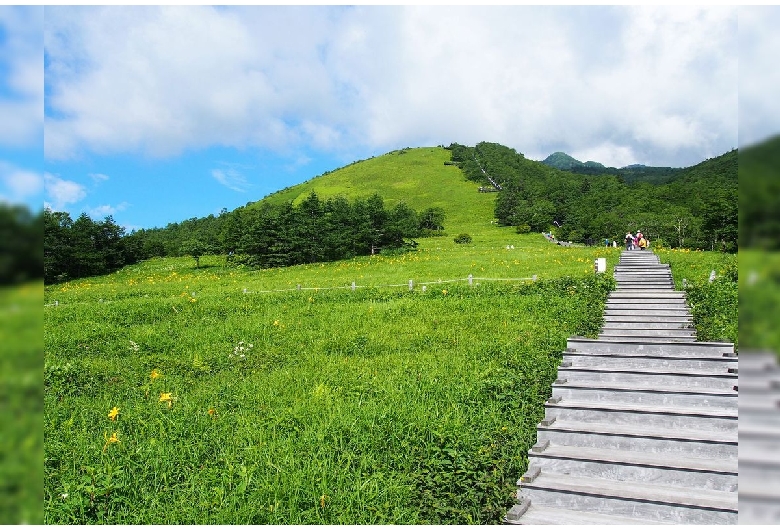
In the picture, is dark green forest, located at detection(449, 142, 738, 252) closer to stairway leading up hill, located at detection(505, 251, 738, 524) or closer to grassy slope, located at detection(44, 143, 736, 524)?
grassy slope, located at detection(44, 143, 736, 524)

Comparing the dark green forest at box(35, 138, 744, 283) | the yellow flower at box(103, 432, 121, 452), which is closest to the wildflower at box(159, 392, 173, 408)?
the yellow flower at box(103, 432, 121, 452)

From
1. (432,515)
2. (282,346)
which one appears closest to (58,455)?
(432,515)

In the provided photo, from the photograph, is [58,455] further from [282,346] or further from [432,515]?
[282,346]

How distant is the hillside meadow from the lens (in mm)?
5418

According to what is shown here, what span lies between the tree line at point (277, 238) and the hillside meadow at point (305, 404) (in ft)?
65.0

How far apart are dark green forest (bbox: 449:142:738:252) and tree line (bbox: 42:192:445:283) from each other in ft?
69.5

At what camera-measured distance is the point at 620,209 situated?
65.4 metres

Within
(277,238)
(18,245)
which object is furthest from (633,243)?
(18,245)

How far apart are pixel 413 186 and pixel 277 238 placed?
253 ft

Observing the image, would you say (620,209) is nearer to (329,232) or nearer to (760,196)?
(329,232)

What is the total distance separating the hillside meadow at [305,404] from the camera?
5.42m

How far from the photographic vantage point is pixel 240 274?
1334 inches

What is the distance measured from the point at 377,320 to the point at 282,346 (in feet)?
10.5

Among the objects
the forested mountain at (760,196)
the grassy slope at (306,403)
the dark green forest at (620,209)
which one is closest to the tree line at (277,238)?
the grassy slope at (306,403)
